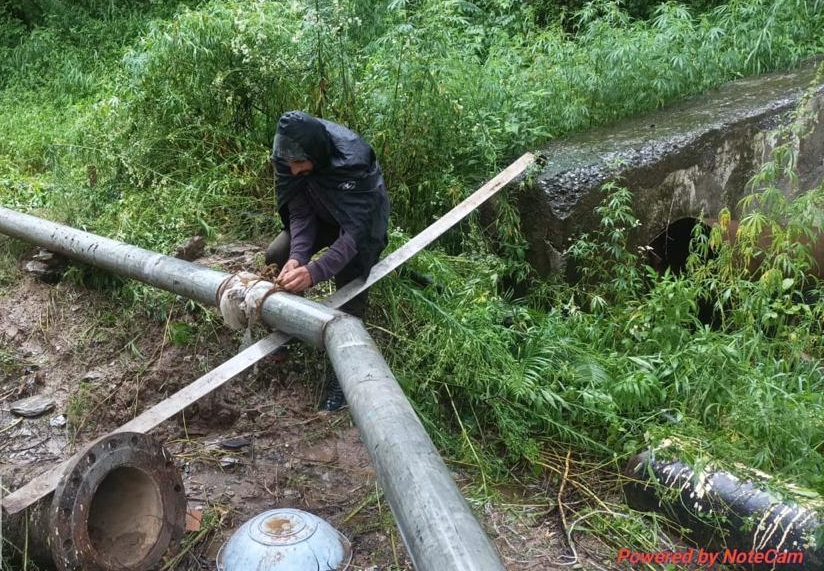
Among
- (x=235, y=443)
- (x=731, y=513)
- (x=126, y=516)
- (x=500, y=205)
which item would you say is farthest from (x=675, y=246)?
(x=126, y=516)

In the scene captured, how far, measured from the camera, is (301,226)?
156 inches

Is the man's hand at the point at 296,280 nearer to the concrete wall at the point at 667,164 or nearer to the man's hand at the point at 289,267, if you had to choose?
the man's hand at the point at 289,267

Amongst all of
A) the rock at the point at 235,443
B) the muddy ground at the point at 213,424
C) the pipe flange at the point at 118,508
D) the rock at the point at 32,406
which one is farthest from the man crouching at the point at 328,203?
the rock at the point at 32,406

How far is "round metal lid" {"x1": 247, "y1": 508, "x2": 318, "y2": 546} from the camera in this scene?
269 centimetres

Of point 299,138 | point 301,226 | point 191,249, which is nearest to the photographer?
point 299,138

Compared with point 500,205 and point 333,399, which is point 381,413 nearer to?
point 333,399

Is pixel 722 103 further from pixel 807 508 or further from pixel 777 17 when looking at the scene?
pixel 807 508

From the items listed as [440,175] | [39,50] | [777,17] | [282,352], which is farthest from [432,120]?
[39,50]

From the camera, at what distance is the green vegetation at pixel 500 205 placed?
380 centimetres

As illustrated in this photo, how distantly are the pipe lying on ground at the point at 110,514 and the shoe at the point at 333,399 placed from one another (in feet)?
4.05

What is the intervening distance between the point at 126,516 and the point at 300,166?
173 centimetres

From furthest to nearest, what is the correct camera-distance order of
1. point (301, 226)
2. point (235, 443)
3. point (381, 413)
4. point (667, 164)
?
point (667, 164), point (301, 226), point (235, 443), point (381, 413)

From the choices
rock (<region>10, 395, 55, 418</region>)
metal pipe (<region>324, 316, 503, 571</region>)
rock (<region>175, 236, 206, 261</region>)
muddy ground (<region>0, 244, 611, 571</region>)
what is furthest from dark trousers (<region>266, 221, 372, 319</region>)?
rock (<region>10, 395, 55, 418</region>)

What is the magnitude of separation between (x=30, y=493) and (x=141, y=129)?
12.4ft
